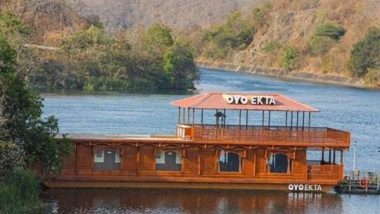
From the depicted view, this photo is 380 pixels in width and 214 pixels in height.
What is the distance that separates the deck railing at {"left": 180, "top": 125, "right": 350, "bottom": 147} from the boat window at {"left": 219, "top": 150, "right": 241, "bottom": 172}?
36.2 inches

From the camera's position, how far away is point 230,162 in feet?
200

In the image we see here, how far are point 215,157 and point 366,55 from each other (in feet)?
417

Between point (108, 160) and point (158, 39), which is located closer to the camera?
point (108, 160)

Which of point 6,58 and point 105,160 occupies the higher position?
point 6,58

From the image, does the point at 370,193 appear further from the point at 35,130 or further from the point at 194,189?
the point at 35,130

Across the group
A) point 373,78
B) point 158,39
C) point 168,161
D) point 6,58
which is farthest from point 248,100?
point 373,78

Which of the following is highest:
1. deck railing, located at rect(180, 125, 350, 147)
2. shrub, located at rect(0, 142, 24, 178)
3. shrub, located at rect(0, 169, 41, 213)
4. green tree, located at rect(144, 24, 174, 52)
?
green tree, located at rect(144, 24, 174, 52)

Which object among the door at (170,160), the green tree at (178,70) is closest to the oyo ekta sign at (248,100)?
the door at (170,160)

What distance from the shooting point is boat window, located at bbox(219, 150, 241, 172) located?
60781 mm

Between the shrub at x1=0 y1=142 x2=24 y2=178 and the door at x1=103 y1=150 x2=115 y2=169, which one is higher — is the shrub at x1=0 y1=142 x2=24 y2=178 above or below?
above

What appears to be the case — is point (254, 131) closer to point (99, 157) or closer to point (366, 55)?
point (99, 157)

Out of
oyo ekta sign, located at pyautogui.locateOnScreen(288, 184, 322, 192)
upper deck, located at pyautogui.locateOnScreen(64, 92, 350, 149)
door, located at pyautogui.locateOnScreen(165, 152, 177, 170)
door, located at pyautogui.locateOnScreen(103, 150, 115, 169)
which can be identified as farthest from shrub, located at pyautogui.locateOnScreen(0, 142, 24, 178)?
oyo ekta sign, located at pyautogui.locateOnScreen(288, 184, 322, 192)

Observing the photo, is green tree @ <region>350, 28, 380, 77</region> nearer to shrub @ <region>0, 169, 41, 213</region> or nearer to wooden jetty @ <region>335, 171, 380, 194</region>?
wooden jetty @ <region>335, 171, 380, 194</region>

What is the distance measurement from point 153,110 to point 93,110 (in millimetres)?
5841
